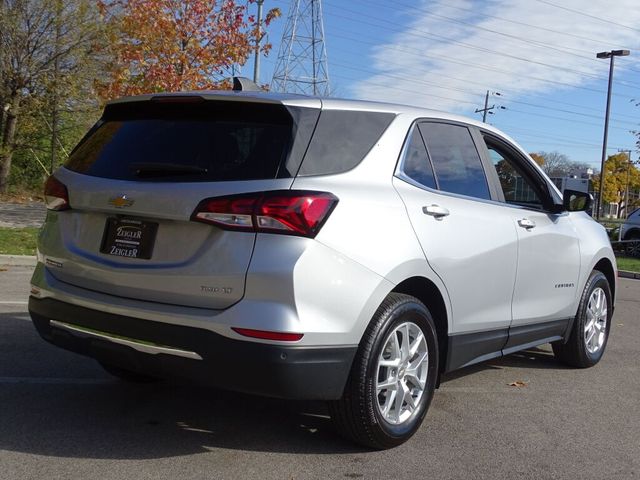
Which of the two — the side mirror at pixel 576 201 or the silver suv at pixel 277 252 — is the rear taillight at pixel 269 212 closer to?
the silver suv at pixel 277 252

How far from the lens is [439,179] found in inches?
164

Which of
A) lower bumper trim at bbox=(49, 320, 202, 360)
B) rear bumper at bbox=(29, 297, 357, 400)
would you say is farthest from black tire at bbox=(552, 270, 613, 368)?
lower bumper trim at bbox=(49, 320, 202, 360)

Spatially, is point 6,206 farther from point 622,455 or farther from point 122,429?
point 622,455

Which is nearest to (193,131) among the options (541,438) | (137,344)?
(137,344)

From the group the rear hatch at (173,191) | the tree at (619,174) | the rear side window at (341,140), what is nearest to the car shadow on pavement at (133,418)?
the rear hatch at (173,191)

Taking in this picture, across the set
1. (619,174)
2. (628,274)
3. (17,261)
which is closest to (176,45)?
(17,261)

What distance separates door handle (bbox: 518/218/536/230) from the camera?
475 cm

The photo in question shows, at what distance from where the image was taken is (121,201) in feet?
11.4

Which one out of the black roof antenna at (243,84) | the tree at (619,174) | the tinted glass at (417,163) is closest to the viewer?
the tinted glass at (417,163)

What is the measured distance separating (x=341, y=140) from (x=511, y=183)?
197 centimetres

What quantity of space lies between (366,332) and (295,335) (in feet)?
1.51

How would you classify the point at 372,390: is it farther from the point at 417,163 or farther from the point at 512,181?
the point at 512,181

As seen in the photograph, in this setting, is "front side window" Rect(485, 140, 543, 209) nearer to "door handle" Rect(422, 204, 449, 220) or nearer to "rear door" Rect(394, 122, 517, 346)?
"rear door" Rect(394, 122, 517, 346)

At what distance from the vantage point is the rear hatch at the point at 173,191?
323cm
